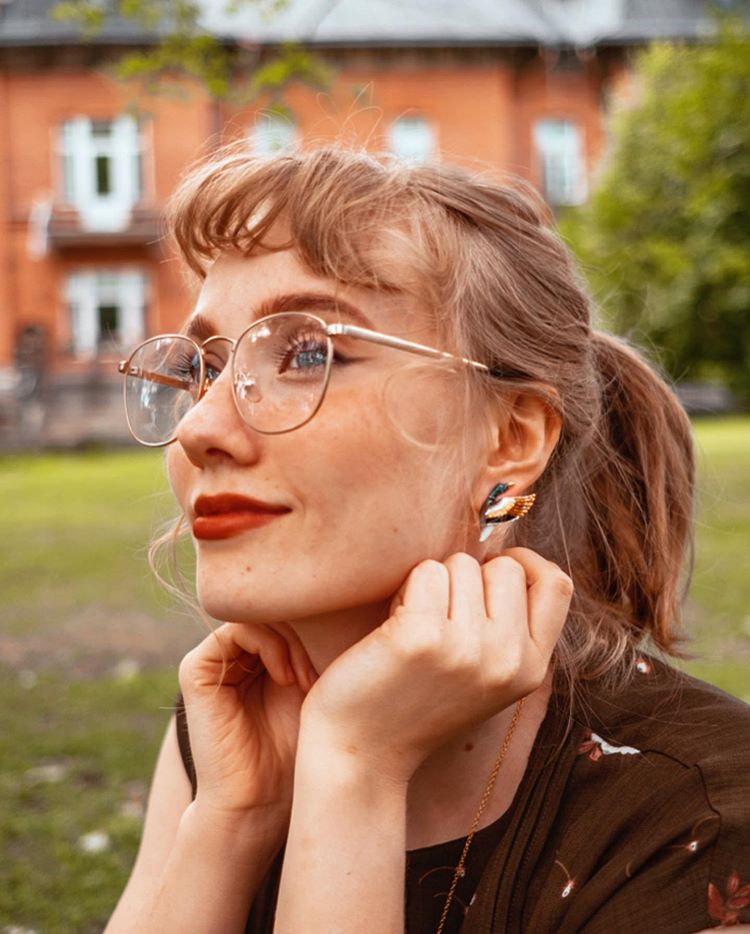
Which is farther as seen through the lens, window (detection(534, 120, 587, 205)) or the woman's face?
window (detection(534, 120, 587, 205))

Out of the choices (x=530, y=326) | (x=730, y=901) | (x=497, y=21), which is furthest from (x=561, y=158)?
(x=730, y=901)

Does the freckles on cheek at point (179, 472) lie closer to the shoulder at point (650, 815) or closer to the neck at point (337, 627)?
the neck at point (337, 627)

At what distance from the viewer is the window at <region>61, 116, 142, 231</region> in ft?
88.2

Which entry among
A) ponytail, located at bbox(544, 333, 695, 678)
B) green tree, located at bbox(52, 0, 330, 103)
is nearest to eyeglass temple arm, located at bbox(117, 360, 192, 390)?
ponytail, located at bbox(544, 333, 695, 678)

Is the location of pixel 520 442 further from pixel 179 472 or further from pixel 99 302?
pixel 99 302

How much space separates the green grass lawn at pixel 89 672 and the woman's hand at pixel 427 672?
2.83 ft

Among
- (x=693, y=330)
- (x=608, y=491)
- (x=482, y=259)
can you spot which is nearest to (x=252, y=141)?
(x=482, y=259)

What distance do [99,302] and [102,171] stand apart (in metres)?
3.04

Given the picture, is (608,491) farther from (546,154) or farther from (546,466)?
(546,154)

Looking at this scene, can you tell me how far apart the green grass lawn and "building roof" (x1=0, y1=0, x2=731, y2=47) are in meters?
16.5

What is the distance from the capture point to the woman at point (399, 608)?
1.68 m

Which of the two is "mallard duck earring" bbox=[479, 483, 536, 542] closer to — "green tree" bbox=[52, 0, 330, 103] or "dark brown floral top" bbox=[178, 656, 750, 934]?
"dark brown floral top" bbox=[178, 656, 750, 934]

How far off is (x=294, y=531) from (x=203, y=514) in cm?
17

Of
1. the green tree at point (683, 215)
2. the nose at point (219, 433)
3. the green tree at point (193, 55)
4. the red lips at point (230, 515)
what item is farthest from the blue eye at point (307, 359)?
the green tree at point (193, 55)
